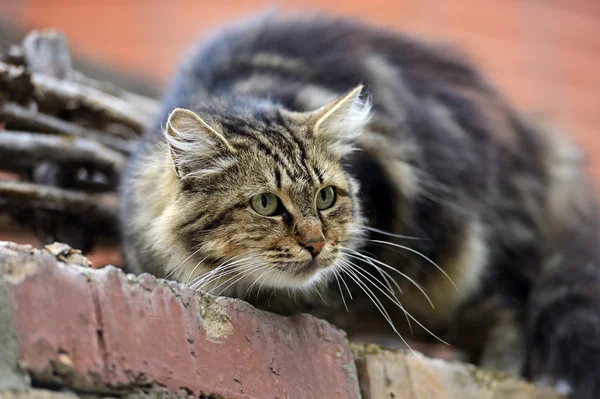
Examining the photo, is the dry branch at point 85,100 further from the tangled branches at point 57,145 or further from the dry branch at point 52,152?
the dry branch at point 52,152

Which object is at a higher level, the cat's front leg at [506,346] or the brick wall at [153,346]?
the brick wall at [153,346]

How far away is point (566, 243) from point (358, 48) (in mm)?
1126

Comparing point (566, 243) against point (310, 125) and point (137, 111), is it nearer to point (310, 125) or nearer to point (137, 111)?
point (310, 125)

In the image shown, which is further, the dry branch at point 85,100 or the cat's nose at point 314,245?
the dry branch at point 85,100

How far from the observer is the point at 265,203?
6.34 ft

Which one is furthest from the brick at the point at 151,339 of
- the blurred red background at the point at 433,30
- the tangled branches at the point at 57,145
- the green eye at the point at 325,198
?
the blurred red background at the point at 433,30

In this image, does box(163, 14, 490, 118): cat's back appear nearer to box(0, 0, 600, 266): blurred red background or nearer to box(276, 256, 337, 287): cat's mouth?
box(276, 256, 337, 287): cat's mouth

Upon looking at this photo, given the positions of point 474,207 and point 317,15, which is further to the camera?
point 317,15

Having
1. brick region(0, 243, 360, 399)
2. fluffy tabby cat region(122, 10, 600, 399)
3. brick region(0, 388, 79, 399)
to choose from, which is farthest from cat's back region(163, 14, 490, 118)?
brick region(0, 388, 79, 399)

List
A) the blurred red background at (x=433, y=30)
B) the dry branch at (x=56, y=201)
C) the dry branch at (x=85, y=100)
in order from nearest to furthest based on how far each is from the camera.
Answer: the dry branch at (x=56, y=201), the dry branch at (x=85, y=100), the blurred red background at (x=433, y=30)

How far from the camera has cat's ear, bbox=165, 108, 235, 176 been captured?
6.28 feet

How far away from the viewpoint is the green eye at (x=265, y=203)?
1918 millimetres

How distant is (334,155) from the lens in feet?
7.04

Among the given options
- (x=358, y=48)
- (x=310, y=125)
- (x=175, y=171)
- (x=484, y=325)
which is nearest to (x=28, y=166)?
(x=175, y=171)
